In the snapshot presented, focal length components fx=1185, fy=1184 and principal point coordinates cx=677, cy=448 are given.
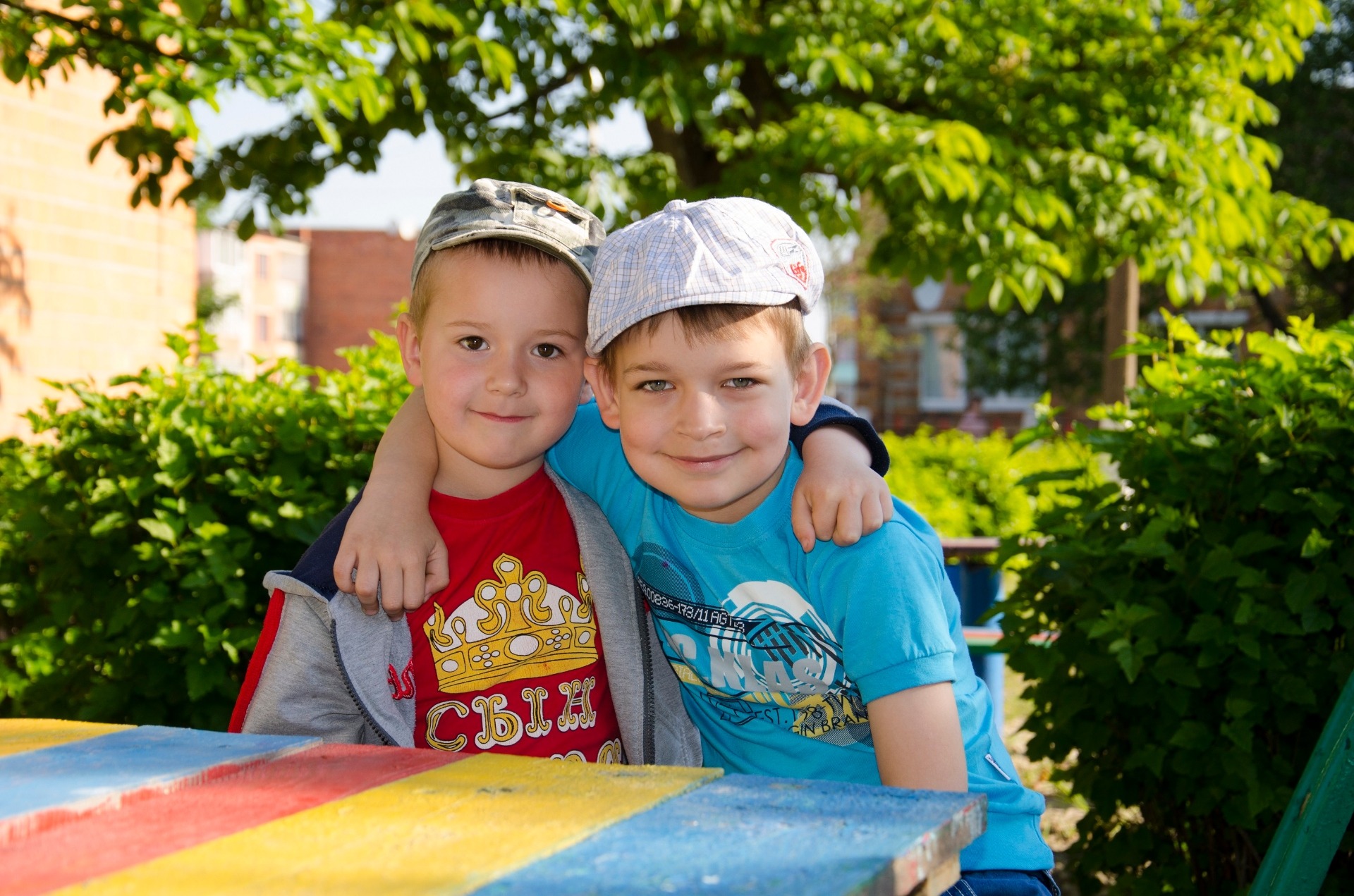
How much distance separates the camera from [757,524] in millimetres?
1823

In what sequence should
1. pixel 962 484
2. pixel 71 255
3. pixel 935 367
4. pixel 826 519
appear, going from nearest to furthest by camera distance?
1. pixel 826 519
2. pixel 71 255
3. pixel 962 484
4. pixel 935 367

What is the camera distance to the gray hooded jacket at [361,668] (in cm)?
A: 185

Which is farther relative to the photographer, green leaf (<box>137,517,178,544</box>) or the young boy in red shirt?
green leaf (<box>137,517,178,544</box>)

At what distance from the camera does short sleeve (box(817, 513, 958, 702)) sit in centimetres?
159

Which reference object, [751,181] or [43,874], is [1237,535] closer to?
[43,874]

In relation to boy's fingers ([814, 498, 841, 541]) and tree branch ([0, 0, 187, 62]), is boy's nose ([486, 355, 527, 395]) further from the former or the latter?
tree branch ([0, 0, 187, 62])

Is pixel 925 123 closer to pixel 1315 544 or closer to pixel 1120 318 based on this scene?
pixel 1120 318

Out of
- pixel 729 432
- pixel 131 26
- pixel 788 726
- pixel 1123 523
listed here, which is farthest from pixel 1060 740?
pixel 131 26

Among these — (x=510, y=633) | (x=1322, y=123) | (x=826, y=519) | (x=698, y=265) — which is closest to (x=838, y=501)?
(x=826, y=519)

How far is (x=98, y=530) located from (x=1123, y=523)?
8.81 feet

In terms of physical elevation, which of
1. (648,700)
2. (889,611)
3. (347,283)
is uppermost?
(347,283)

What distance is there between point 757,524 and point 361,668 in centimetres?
66

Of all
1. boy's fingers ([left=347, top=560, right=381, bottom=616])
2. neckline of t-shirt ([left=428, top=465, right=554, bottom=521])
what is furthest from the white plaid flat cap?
boy's fingers ([left=347, top=560, right=381, bottom=616])

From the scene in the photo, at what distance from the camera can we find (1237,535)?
2.62m
